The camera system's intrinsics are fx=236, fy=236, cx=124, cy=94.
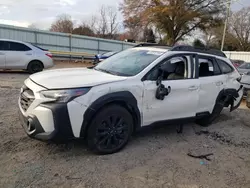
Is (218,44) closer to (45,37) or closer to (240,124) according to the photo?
(45,37)

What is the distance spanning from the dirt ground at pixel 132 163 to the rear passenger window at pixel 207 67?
4.19 feet

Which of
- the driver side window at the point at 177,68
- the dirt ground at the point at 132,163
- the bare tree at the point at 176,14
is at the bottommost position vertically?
the dirt ground at the point at 132,163

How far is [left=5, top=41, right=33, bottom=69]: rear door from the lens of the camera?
10195 mm

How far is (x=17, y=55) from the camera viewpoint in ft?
33.9

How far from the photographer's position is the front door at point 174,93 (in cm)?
382

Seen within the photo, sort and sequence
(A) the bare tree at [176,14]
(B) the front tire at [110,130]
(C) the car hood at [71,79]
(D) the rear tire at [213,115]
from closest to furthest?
(C) the car hood at [71,79] → (B) the front tire at [110,130] → (D) the rear tire at [213,115] → (A) the bare tree at [176,14]

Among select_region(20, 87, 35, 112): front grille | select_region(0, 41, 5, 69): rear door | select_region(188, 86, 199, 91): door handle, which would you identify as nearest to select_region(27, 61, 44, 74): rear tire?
select_region(0, 41, 5, 69): rear door

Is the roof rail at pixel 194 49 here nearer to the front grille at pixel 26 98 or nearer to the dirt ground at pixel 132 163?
the dirt ground at pixel 132 163

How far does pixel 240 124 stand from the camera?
576 centimetres

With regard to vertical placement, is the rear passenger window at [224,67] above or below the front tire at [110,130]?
above

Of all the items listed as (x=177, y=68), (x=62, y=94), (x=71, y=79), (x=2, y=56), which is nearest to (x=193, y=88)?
(x=177, y=68)

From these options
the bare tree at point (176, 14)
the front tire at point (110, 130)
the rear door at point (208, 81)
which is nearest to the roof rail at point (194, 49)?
the rear door at point (208, 81)

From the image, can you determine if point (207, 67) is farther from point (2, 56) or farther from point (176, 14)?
point (176, 14)

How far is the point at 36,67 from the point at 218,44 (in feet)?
152
